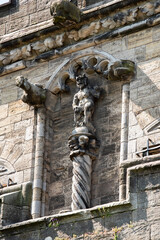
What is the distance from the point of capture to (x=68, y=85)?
19.7m

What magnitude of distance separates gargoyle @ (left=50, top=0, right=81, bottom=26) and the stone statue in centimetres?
104

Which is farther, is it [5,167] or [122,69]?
[5,167]

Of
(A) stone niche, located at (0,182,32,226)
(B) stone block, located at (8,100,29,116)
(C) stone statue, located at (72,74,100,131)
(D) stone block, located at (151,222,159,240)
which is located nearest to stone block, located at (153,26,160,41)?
(C) stone statue, located at (72,74,100,131)

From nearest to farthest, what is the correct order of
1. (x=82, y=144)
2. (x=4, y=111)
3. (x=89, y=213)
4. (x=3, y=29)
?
(x=89, y=213)
(x=82, y=144)
(x=4, y=111)
(x=3, y=29)

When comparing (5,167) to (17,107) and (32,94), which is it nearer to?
(17,107)

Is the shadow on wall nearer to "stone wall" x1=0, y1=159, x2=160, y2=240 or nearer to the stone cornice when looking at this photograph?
the stone cornice

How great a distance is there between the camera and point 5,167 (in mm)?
19406

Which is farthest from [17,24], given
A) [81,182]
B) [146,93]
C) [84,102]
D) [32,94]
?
[81,182]

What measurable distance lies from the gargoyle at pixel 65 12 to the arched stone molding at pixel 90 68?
59cm

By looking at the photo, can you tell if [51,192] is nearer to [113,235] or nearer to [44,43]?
[44,43]

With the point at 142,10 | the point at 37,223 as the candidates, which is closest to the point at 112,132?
the point at 142,10

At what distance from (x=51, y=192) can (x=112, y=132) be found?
4.62ft

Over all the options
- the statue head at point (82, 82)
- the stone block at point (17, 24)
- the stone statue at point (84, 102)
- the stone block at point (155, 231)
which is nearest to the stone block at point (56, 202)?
the stone statue at point (84, 102)

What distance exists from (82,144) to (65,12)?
2468 millimetres
